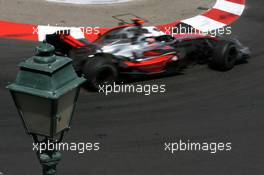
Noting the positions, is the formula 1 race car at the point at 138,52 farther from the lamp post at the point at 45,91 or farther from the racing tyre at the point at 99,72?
the lamp post at the point at 45,91

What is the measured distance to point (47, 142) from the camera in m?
3.64

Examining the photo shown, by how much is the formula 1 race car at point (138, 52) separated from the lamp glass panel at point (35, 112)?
6.27 metres

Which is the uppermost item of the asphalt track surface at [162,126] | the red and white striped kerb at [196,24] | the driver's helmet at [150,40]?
the driver's helmet at [150,40]

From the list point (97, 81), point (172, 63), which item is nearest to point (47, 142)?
point (97, 81)

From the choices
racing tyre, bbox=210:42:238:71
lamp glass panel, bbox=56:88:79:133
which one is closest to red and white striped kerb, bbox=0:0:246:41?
racing tyre, bbox=210:42:238:71

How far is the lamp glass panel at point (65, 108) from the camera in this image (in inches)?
134

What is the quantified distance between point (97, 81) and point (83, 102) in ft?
1.97

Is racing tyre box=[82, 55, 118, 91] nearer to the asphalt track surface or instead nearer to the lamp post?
the asphalt track surface

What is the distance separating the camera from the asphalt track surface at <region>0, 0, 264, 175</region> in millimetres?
7621

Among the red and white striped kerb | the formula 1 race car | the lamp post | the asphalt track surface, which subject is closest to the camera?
the lamp post

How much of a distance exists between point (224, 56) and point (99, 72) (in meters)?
2.97

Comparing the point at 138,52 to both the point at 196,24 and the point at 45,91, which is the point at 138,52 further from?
the point at 45,91

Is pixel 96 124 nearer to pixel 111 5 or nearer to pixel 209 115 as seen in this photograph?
pixel 209 115

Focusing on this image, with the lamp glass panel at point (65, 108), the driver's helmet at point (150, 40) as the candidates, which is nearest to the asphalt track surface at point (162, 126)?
the driver's helmet at point (150, 40)
